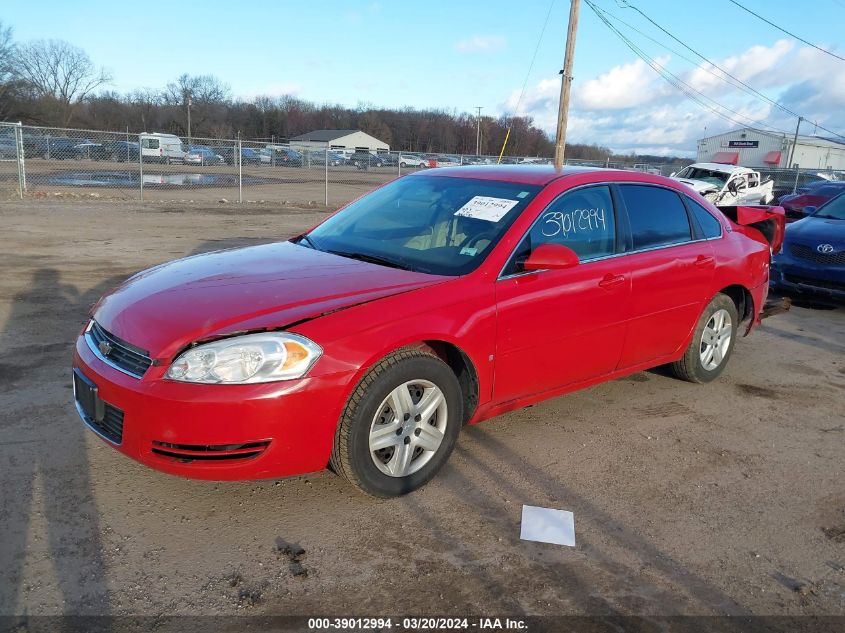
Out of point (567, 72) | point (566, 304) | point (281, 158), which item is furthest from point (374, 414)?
point (281, 158)

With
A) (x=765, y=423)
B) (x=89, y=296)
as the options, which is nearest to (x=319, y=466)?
(x=765, y=423)

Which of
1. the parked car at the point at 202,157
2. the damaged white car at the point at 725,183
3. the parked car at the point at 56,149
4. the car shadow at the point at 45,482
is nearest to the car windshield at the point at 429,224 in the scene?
the car shadow at the point at 45,482

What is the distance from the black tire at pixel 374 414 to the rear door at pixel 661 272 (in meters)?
1.68

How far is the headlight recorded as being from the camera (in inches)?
113

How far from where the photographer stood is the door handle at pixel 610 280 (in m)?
4.14

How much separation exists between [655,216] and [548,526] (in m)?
2.50

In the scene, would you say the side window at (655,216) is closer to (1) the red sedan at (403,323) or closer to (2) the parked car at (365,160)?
(1) the red sedan at (403,323)

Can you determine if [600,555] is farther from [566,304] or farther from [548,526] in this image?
[566,304]

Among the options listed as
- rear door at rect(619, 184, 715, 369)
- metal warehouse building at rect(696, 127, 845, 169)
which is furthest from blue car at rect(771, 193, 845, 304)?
metal warehouse building at rect(696, 127, 845, 169)

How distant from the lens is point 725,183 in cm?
1906

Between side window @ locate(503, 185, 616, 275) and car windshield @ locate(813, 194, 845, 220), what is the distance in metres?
6.50

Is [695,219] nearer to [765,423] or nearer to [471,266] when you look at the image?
[765,423]

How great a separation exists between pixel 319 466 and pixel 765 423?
3.24 m

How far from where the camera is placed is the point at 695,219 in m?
5.01
